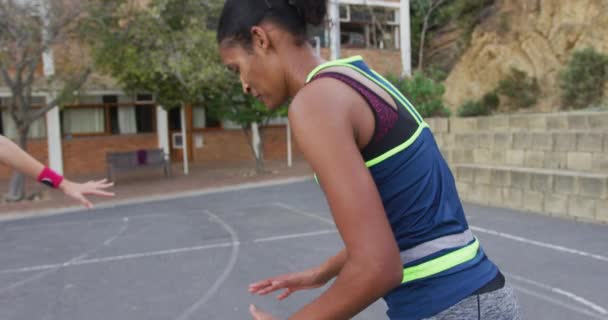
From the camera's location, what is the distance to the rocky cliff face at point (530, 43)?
1895 centimetres

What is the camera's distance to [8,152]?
2740 millimetres

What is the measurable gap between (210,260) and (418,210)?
559 cm

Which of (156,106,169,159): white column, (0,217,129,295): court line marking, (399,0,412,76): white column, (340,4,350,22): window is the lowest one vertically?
(0,217,129,295): court line marking

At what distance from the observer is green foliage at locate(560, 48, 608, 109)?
1630cm

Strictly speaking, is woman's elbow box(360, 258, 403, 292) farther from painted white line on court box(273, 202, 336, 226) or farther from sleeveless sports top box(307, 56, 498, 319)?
painted white line on court box(273, 202, 336, 226)

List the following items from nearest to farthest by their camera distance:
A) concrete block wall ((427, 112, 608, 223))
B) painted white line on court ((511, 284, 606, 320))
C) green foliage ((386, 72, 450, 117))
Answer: painted white line on court ((511, 284, 606, 320)) → concrete block wall ((427, 112, 608, 223)) → green foliage ((386, 72, 450, 117))

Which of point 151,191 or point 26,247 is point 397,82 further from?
point 26,247

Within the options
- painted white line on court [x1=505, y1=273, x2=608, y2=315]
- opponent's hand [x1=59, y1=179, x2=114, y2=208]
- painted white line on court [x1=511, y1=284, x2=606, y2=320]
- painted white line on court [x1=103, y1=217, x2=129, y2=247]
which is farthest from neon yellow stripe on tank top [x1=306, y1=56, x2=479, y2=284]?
painted white line on court [x1=103, y1=217, x2=129, y2=247]

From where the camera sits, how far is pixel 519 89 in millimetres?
19797

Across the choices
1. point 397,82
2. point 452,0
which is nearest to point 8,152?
point 397,82

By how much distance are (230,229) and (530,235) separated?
4.54m

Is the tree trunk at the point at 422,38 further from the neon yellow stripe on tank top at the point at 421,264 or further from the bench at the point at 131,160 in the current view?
the neon yellow stripe on tank top at the point at 421,264

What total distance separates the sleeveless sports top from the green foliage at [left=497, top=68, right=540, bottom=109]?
65.8 ft

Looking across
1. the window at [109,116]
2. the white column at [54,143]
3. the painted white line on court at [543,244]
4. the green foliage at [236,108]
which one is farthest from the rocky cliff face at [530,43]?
the white column at [54,143]
